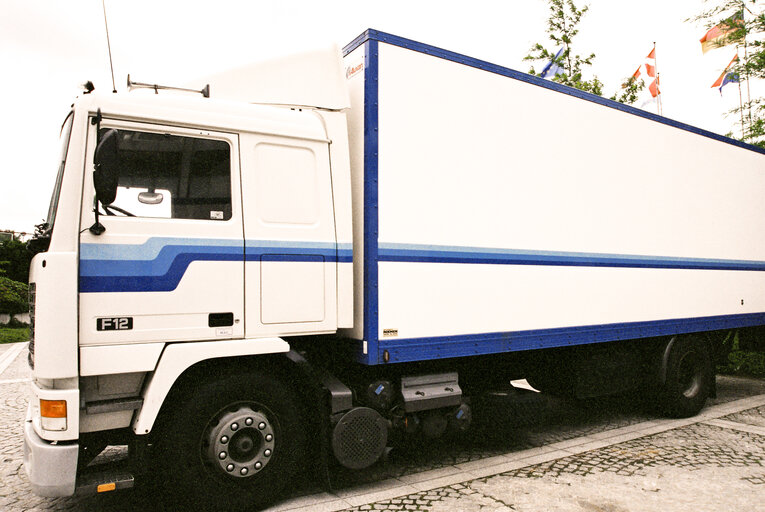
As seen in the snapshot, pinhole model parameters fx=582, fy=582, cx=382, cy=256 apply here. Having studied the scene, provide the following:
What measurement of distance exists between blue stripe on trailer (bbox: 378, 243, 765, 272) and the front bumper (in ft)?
7.91

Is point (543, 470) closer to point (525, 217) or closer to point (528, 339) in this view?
point (528, 339)

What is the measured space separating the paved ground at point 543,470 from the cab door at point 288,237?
4.76ft

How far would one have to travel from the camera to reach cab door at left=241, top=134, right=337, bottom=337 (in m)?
4.14

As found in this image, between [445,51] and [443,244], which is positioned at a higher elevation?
[445,51]

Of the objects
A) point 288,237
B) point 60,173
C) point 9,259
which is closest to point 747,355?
point 288,237

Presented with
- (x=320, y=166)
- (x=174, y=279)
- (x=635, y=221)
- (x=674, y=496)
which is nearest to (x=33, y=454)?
(x=174, y=279)

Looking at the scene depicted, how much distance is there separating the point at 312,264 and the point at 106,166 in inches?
60.6

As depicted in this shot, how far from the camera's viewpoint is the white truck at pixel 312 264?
368 centimetres

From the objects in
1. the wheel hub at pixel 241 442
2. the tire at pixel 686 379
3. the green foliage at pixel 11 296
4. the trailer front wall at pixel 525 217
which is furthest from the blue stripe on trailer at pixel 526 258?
the green foliage at pixel 11 296

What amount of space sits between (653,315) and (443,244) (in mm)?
3329

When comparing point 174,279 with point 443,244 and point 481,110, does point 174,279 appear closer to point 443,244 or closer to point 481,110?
point 443,244

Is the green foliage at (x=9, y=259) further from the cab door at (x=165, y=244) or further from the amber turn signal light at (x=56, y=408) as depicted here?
the amber turn signal light at (x=56, y=408)

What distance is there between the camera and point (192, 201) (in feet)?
13.1

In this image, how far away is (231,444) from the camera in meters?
3.99
